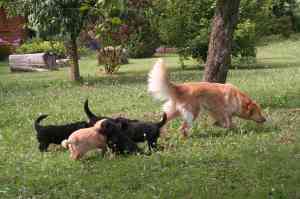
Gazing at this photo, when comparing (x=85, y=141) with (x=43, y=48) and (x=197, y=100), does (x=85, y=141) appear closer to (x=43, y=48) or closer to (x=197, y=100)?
(x=197, y=100)

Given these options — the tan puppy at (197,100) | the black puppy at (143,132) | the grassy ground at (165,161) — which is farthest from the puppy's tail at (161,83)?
the black puppy at (143,132)

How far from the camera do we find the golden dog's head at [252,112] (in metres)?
9.92

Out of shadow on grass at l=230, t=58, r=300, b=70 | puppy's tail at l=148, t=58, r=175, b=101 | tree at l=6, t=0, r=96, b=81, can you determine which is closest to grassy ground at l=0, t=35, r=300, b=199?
puppy's tail at l=148, t=58, r=175, b=101

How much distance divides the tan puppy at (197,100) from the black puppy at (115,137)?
1504mm

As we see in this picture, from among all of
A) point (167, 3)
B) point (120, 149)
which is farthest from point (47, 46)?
point (120, 149)

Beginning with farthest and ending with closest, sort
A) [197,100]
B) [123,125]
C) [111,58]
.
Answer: [111,58] → [197,100] → [123,125]

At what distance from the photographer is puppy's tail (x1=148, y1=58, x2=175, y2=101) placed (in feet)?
30.8

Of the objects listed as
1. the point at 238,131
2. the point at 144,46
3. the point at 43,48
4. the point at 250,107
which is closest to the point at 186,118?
the point at 238,131

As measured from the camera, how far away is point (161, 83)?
942cm

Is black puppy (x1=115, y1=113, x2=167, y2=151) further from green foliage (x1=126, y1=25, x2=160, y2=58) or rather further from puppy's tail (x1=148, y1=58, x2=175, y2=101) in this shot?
green foliage (x1=126, y1=25, x2=160, y2=58)

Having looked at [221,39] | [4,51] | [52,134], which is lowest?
[4,51]

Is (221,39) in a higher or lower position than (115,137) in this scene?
higher

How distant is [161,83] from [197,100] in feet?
2.09

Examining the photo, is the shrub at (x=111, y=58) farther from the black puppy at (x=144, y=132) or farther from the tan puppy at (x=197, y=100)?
the black puppy at (x=144, y=132)
